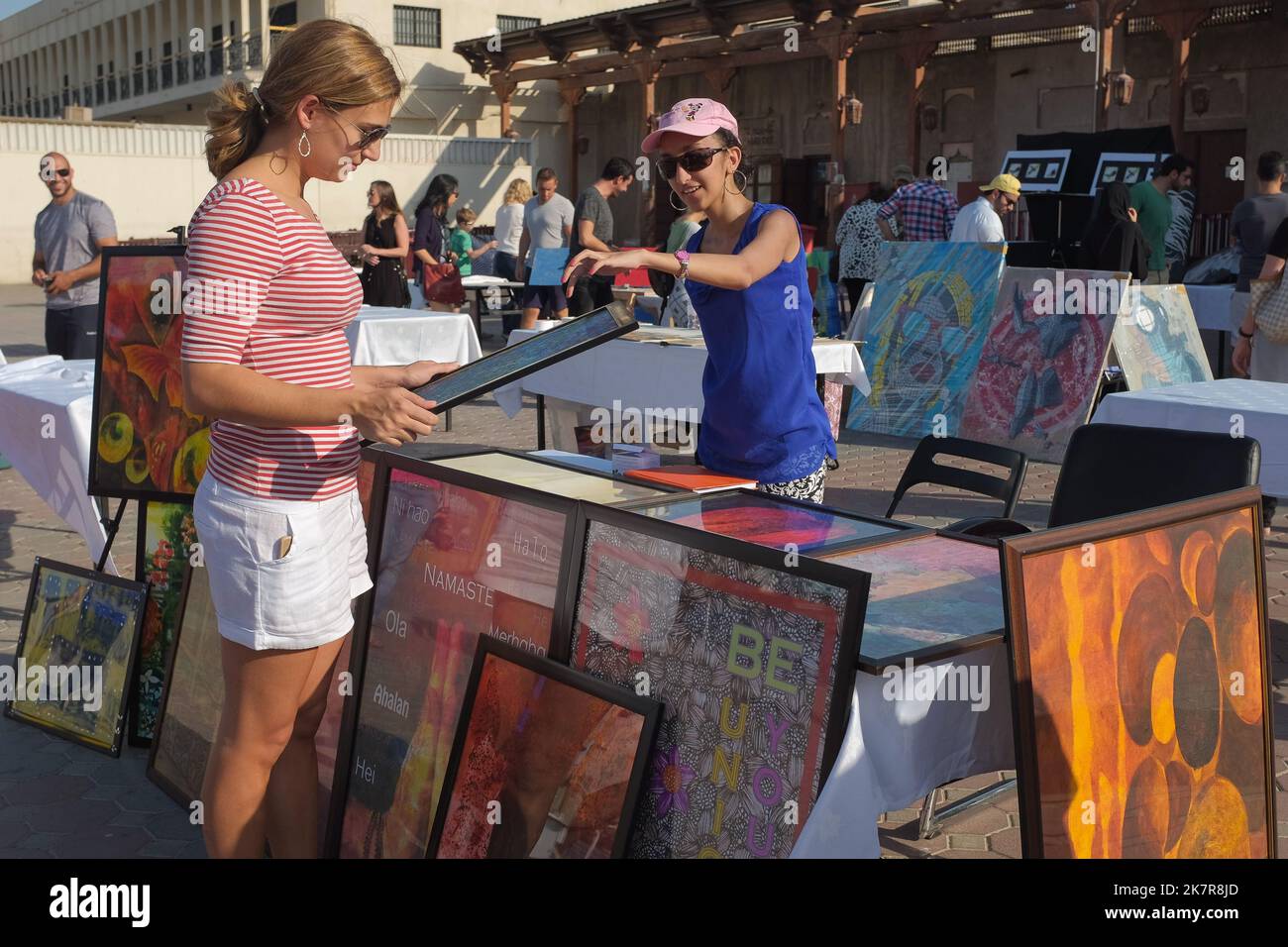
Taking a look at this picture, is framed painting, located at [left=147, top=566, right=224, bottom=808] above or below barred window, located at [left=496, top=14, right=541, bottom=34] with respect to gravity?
below

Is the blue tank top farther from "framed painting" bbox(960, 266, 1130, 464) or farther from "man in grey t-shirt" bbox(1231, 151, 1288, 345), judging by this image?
"man in grey t-shirt" bbox(1231, 151, 1288, 345)

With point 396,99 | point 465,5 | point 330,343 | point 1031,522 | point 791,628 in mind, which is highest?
point 465,5

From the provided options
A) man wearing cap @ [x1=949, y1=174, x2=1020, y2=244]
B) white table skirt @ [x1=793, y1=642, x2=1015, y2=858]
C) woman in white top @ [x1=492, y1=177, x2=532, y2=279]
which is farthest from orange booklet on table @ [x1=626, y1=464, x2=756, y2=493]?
woman in white top @ [x1=492, y1=177, x2=532, y2=279]

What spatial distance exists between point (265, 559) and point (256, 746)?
Answer: 1.35ft

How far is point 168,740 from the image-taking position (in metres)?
3.95

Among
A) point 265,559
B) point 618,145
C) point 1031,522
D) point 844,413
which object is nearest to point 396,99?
point 265,559

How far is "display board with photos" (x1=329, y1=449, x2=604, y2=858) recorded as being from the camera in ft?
9.27

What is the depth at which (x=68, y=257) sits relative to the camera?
7.87m

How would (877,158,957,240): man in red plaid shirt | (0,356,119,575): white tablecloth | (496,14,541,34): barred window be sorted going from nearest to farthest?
(0,356,119,575): white tablecloth < (877,158,957,240): man in red plaid shirt < (496,14,541,34): barred window

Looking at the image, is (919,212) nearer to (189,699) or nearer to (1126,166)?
(1126,166)

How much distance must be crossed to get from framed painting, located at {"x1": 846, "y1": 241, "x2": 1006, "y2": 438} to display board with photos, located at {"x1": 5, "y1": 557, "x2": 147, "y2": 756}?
20.6 feet

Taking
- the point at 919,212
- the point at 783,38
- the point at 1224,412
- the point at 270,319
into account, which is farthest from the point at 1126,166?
the point at 270,319

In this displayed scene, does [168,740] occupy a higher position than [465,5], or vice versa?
[465,5]
